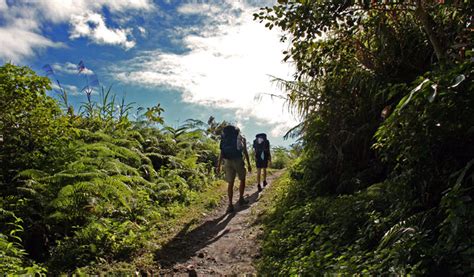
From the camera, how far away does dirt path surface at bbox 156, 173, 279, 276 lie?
5.09m

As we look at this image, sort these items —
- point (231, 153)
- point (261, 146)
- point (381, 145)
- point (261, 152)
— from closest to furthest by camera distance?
point (381, 145)
point (231, 153)
point (261, 152)
point (261, 146)

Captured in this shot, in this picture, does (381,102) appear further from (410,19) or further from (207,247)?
(207,247)

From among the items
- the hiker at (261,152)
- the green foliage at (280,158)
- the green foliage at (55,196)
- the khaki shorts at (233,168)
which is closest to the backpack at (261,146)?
the hiker at (261,152)

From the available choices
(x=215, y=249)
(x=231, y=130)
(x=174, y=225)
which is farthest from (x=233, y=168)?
(x=215, y=249)

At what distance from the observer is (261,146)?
12.4 m

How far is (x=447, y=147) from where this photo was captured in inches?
133

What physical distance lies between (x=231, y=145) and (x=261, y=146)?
412 centimetres

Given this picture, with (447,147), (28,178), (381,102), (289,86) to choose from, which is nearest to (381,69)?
(381,102)

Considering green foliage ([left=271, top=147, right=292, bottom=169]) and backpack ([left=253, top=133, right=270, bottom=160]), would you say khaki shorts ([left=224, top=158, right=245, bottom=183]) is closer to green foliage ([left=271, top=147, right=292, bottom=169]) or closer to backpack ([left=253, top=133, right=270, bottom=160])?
backpack ([left=253, top=133, right=270, bottom=160])

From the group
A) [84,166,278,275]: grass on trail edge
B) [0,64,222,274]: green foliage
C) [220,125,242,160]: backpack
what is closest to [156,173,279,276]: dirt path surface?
[84,166,278,275]: grass on trail edge

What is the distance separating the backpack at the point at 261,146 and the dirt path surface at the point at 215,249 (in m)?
4.29

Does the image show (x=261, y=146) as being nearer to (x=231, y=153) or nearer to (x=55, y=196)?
(x=231, y=153)

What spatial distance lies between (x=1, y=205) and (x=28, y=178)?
0.88 meters

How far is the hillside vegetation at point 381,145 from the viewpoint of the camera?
110 inches
